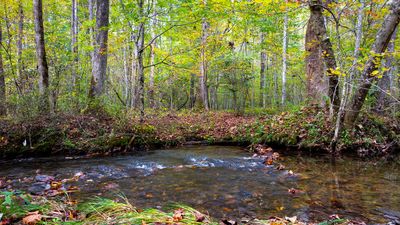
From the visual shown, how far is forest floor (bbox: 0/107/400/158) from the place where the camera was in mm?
7509

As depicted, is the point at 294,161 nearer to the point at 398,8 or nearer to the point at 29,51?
the point at 398,8

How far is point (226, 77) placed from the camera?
50.9ft

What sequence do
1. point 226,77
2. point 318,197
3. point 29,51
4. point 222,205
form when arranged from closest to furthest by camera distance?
point 222,205 < point 318,197 < point 29,51 < point 226,77

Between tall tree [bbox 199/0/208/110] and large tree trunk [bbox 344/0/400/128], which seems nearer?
large tree trunk [bbox 344/0/400/128]

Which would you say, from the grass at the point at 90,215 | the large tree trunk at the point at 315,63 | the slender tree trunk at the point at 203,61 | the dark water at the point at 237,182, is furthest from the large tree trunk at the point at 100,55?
the large tree trunk at the point at 315,63

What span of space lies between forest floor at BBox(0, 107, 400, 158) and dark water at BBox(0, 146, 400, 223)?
0.64 metres

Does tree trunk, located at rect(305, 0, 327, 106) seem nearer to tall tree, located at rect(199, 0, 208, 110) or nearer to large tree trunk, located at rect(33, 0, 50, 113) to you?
tall tree, located at rect(199, 0, 208, 110)

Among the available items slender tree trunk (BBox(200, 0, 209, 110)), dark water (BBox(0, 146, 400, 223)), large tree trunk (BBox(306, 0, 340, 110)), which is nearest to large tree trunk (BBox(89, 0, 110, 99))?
dark water (BBox(0, 146, 400, 223))

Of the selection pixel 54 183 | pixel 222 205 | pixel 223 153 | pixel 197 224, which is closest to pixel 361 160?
pixel 223 153

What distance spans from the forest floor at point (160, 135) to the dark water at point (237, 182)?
2.09 feet

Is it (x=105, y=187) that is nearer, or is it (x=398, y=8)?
(x=105, y=187)

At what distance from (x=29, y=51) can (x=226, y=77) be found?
9.66 meters

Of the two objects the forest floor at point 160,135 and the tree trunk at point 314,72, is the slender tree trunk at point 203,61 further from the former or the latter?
the forest floor at point 160,135

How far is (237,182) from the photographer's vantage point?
213 inches
